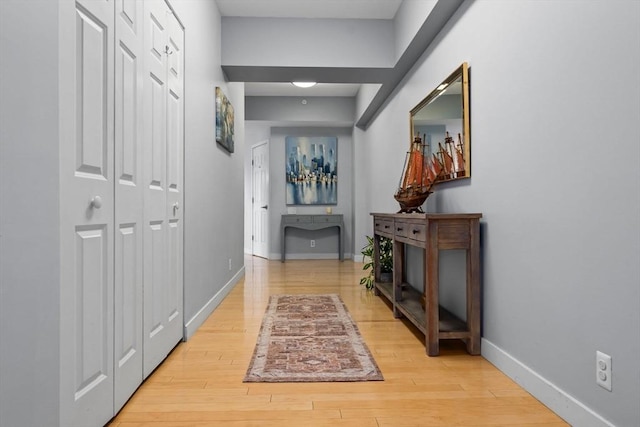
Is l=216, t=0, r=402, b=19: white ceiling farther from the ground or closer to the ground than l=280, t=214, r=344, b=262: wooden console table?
farther from the ground

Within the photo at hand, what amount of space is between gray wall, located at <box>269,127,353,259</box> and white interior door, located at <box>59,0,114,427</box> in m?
6.14

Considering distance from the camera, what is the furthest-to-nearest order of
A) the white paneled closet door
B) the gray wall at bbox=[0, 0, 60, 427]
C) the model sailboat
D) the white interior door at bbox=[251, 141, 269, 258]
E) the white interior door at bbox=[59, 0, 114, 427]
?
the white interior door at bbox=[251, 141, 269, 258]
the model sailboat
the white paneled closet door
the white interior door at bbox=[59, 0, 114, 427]
the gray wall at bbox=[0, 0, 60, 427]

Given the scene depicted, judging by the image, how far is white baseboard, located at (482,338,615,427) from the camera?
5.03 feet

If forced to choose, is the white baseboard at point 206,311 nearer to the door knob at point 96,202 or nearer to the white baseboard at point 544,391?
the door knob at point 96,202

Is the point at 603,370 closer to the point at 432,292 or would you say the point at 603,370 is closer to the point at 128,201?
the point at 432,292

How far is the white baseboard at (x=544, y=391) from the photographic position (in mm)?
1534

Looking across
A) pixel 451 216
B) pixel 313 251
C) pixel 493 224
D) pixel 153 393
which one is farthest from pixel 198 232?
pixel 313 251

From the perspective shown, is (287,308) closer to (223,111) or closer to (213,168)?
(213,168)

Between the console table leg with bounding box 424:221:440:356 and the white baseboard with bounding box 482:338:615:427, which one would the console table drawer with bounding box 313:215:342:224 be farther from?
the white baseboard with bounding box 482:338:615:427

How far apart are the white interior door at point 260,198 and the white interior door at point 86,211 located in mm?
6215

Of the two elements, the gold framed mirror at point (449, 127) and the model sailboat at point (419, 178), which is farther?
the model sailboat at point (419, 178)

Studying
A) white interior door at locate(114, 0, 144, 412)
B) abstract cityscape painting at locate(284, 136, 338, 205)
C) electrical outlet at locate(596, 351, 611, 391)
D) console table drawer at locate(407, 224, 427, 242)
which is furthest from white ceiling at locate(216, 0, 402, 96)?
abstract cityscape painting at locate(284, 136, 338, 205)

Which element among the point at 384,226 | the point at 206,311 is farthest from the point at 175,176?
the point at 384,226

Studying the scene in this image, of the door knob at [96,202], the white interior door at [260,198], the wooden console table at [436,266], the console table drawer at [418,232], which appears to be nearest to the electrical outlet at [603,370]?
the wooden console table at [436,266]
